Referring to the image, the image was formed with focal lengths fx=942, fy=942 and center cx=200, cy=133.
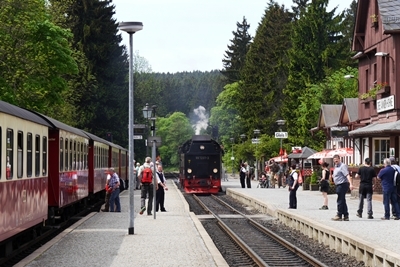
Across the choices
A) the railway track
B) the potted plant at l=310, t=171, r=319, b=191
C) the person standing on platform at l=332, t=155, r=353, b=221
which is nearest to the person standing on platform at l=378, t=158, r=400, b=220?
the person standing on platform at l=332, t=155, r=353, b=221

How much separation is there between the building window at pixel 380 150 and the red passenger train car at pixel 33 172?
661 inches

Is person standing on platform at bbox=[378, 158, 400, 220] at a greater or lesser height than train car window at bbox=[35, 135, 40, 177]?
lesser

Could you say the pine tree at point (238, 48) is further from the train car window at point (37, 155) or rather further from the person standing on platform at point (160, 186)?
the train car window at point (37, 155)

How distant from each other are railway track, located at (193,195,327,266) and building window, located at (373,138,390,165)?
12.4 meters

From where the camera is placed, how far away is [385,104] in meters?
41.3

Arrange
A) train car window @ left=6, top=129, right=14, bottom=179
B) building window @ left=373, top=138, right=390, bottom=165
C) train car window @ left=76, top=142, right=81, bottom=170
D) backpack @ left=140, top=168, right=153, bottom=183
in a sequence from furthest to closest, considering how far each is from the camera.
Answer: building window @ left=373, top=138, right=390, bottom=165
backpack @ left=140, top=168, right=153, bottom=183
train car window @ left=76, top=142, right=81, bottom=170
train car window @ left=6, top=129, right=14, bottom=179

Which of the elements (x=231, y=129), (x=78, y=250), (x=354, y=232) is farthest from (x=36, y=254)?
(x=231, y=129)

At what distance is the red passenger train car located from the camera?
15585 millimetres

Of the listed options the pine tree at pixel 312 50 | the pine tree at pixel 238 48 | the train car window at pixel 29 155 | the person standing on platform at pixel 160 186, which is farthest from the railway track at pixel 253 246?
the pine tree at pixel 238 48

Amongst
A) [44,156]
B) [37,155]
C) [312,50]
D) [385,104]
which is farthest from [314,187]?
[37,155]

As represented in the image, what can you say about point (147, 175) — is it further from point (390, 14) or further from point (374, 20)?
point (374, 20)

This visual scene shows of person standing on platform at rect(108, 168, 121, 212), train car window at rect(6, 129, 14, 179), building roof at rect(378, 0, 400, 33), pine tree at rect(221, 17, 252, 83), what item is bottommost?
person standing on platform at rect(108, 168, 121, 212)

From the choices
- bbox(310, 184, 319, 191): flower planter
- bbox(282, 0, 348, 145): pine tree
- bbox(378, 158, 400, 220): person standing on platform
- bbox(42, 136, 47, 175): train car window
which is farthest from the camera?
bbox(282, 0, 348, 145): pine tree

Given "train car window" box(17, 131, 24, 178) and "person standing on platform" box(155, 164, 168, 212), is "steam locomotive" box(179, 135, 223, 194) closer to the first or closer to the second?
"person standing on platform" box(155, 164, 168, 212)
